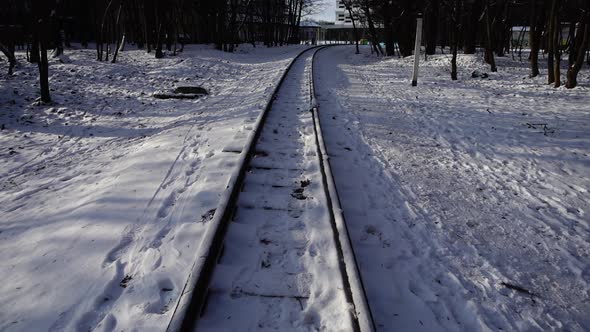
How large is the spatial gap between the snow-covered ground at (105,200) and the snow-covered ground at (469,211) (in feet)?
5.20

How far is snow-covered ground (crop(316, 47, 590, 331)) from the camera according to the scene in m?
2.67

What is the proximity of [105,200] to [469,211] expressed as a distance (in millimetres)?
3999

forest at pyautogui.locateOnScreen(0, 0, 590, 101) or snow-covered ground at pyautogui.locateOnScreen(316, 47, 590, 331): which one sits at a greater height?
forest at pyautogui.locateOnScreen(0, 0, 590, 101)

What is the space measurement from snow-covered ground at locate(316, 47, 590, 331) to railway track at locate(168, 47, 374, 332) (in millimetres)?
305

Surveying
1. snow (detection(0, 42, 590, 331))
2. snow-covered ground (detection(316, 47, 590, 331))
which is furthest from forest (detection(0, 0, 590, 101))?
snow-covered ground (detection(316, 47, 590, 331))

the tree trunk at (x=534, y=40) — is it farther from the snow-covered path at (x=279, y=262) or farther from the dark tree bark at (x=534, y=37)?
the snow-covered path at (x=279, y=262)

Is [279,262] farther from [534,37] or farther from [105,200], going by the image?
[534,37]

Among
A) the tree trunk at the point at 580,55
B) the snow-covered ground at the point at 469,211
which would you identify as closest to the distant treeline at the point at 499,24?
the tree trunk at the point at 580,55

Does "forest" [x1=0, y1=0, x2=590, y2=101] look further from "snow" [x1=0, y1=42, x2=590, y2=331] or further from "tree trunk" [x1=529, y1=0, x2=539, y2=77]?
"snow" [x1=0, y1=42, x2=590, y2=331]

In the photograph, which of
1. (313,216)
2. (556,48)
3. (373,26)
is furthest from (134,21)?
(313,216)

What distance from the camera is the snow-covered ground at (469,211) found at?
2.67 meters

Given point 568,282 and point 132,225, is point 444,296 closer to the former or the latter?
point 568,282

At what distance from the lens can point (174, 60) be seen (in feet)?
63.4

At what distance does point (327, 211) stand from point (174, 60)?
59.0 ft
